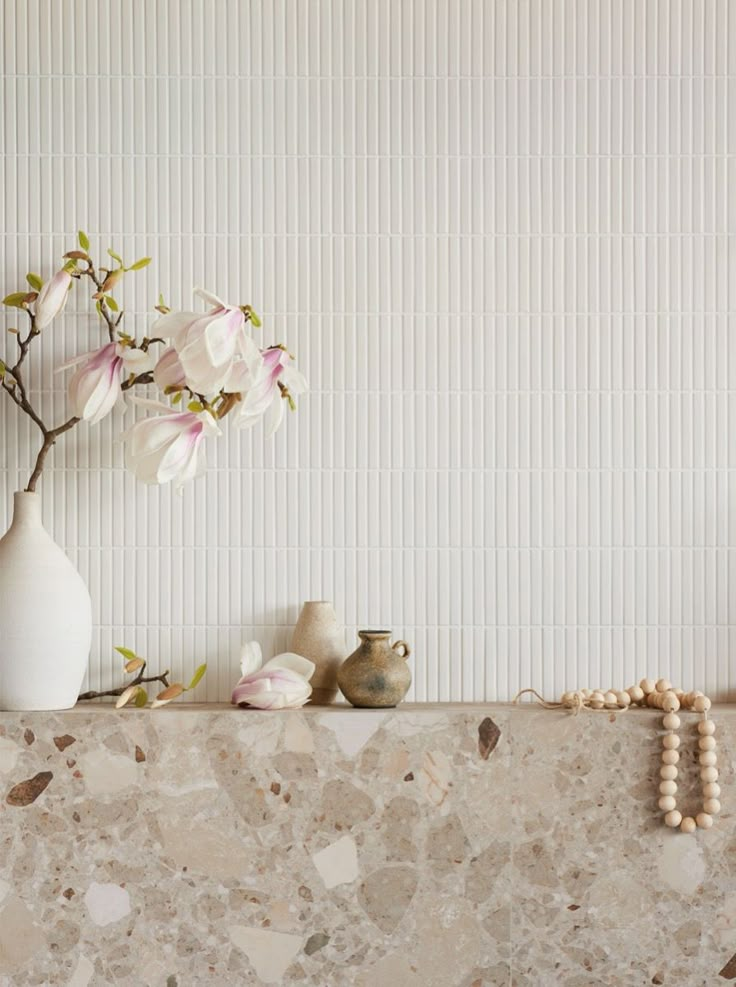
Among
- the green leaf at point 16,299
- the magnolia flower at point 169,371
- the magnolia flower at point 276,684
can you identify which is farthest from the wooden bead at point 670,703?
the green leaf at point 16,299

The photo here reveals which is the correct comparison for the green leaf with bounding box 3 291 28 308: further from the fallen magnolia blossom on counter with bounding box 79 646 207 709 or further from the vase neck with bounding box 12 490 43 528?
the fallen magnolia blossom on counter with bounding box 79 646 207 709

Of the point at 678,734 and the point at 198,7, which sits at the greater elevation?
the point at 198,7

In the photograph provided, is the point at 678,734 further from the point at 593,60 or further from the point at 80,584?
the point at 593,60

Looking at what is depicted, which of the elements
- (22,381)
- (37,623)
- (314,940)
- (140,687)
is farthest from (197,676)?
(22,381)

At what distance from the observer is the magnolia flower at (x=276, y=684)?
4.33 ft

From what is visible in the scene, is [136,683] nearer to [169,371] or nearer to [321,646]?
[321,646]

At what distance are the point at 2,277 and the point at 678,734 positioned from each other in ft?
3.57

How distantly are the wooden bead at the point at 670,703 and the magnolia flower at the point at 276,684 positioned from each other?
0.45m

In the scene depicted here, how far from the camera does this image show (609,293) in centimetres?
148

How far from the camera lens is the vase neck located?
1351 mm

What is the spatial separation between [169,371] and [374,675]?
1.52ft

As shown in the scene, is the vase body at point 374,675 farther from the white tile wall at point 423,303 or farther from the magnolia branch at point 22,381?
the magnolia branch at point 22,381

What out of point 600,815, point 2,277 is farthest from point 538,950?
point 2,277

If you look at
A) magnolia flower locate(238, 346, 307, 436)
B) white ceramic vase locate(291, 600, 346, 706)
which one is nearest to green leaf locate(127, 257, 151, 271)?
magnolia flower locate(238, 346, 307, 436)
